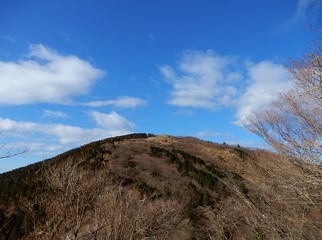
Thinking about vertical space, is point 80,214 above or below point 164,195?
below

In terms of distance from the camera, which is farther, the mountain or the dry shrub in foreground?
the mountain

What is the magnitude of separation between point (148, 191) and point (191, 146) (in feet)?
69.8

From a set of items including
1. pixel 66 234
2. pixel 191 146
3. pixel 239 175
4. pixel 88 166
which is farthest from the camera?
pixel 191 146

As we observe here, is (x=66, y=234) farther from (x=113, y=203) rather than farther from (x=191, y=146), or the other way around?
(x=191, y=146)

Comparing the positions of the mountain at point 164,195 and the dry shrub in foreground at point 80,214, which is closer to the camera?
the dry shrub in foreground at point 80,214

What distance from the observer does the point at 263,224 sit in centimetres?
1293

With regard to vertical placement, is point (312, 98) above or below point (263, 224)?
above

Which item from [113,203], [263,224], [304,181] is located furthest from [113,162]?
[304,181]

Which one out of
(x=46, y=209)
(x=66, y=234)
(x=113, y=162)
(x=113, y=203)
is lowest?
(x=66, y=234)

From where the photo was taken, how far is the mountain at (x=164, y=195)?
10.8 meters

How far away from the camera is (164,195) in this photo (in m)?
35.9

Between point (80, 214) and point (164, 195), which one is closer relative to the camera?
point (80, 214)

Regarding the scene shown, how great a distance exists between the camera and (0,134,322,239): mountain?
425 inches

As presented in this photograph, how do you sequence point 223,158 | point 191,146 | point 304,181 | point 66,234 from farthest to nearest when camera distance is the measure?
point 191,146
point 223,158
point 66,234
point 304,181
